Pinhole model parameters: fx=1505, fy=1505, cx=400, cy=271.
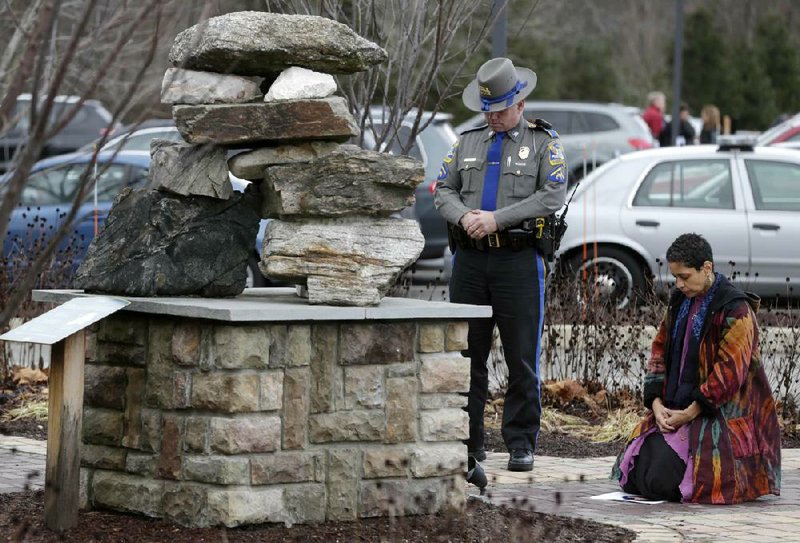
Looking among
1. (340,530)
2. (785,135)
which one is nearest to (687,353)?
(340,530)

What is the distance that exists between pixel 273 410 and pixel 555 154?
229 centimetres

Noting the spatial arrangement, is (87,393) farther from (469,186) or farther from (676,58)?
(676,58)

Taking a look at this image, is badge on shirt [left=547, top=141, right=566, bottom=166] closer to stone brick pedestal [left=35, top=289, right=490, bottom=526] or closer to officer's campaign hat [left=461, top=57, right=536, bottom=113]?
officer's campaign hat [left=461, top=57, right=536, bottom=113]

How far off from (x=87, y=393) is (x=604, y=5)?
4795 cm

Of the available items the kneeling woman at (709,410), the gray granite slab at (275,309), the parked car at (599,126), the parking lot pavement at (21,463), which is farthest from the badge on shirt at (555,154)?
the parked car at (599,126)

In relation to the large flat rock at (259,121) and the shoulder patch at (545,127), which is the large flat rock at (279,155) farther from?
the shoulder patch at (545,127)

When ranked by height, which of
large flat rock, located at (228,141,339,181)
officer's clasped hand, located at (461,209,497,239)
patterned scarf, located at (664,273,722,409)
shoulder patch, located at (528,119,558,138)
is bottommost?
patterned scarf, located at (664,273,722,409)

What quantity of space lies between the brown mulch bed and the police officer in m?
1.27

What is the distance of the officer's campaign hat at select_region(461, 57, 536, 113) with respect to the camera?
711 cm

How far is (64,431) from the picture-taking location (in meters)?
5.49

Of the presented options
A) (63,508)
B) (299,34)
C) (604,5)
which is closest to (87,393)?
(63,508)

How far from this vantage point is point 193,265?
5910 mm

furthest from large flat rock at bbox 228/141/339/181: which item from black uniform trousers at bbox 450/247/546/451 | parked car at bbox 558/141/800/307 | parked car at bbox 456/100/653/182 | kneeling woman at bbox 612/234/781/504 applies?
parked car at bbox 456/100/653/182

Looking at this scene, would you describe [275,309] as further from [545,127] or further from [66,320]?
[545,127]
